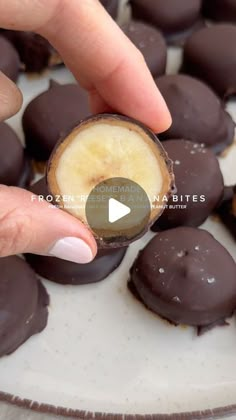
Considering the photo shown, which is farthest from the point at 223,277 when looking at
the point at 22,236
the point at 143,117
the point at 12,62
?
the point at 12,62

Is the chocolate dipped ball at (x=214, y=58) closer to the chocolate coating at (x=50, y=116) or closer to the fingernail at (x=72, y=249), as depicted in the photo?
the chocolate coating at (x=50, y=116)

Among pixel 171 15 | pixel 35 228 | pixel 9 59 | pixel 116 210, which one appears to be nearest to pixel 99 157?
pixel 116 210

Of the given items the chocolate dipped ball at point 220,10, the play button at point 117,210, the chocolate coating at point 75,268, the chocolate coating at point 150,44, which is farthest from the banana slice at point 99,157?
the chocolate dipped ball at point 220,10

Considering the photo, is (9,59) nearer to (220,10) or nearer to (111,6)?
(111,6)

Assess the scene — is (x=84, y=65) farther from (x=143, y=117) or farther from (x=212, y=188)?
(x=212, y=188)

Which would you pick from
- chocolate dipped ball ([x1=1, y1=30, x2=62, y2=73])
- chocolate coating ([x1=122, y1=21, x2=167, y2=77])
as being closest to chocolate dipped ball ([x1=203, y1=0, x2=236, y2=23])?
chocolate coating ([x1=122, y1=21, x2=167, y2=77])
